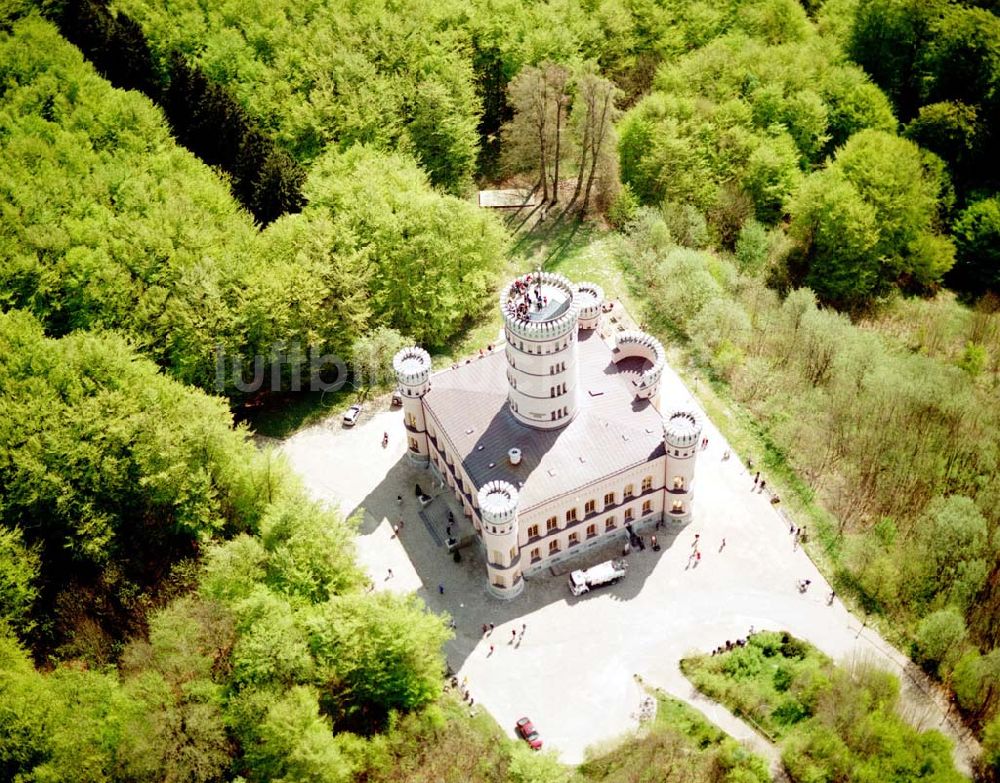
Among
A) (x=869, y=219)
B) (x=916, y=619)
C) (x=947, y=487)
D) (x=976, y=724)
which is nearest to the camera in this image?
(x=976, y=724)

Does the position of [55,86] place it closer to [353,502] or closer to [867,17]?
[353,502]

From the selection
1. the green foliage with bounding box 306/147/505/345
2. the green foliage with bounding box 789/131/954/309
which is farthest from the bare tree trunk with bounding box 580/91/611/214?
the green foliage with bounding box 789/131/954/309

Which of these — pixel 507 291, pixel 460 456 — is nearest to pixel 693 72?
pixel 507 291

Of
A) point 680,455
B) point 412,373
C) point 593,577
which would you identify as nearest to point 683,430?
point 680,455

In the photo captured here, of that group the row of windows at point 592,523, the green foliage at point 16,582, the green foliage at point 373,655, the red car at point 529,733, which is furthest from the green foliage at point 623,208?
the green foliage at point 16,582

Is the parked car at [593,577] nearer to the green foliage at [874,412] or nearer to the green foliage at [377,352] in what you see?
the green foliage at [874,412]

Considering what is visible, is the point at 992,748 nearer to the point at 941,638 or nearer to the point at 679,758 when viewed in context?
the point at 941,638
